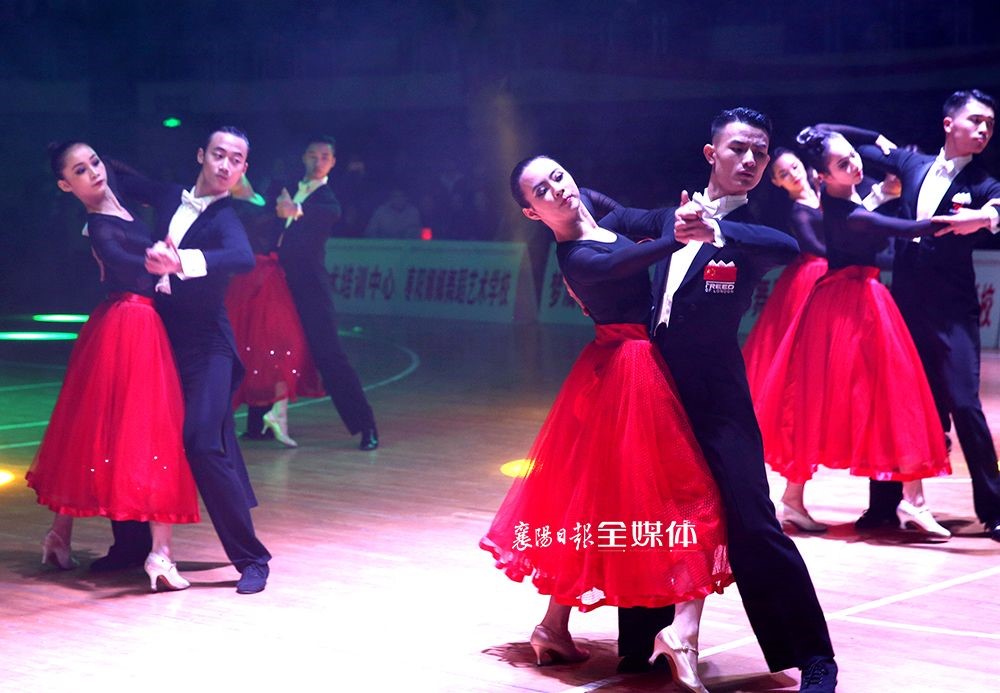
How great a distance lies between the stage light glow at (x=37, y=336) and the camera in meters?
14.6

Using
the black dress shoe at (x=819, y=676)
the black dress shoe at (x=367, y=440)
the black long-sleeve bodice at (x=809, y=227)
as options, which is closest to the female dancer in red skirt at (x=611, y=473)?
the black dress shoe at (x=819, y=676)

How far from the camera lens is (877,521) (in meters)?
6.28

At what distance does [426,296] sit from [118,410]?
12437mm

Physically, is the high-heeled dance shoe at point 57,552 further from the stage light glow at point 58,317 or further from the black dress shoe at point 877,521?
the stage light glow at point 58,317

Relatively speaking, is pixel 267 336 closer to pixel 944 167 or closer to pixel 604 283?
pixel 944 167

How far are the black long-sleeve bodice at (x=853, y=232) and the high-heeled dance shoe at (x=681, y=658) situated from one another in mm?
2416

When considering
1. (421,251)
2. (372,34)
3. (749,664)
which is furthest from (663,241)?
(372,34)

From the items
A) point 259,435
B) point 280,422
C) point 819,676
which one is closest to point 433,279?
point 259,435

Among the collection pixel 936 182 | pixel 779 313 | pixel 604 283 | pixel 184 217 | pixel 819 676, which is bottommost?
pixel 819 676

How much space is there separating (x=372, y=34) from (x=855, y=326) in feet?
49.4

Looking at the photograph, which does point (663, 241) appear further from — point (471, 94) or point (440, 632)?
point (471, 94)

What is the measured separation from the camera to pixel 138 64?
67.2 feet

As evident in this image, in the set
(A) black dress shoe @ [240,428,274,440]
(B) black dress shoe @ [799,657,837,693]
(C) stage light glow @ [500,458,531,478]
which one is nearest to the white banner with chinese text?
(A) black dress shoe @ [240,428,274,440]

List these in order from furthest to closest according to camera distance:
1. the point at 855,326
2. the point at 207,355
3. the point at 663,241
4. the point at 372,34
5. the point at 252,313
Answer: the point at 372,34, the point at 252,313, the point at 855,326, the point at 207,355, the point at 663,241
